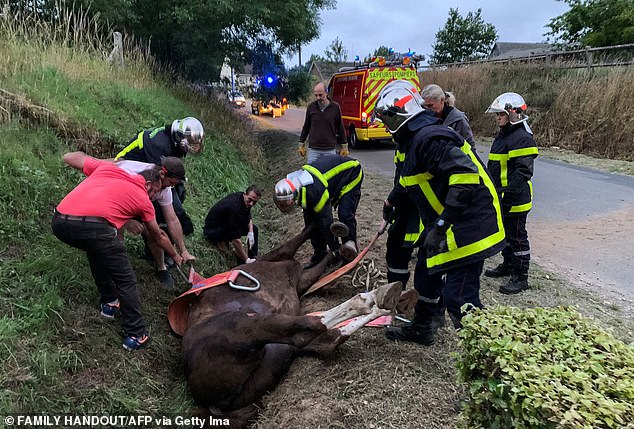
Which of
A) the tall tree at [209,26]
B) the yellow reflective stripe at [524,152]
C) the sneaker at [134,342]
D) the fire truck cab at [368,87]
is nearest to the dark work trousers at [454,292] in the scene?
the yellow reflective stripe at [524,152]

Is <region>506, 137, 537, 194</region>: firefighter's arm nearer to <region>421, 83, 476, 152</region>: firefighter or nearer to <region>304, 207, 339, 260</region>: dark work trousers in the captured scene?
<region>421, 83, 476, 152</region>: firefighter

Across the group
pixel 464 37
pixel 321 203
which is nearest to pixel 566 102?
pixel 321 203

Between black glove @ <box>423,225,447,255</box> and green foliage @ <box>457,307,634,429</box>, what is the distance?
0.81m

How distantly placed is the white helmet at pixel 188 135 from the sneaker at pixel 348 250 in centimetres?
164

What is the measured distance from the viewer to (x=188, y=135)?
164 inches

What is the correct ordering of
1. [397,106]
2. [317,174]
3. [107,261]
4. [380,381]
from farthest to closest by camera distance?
[317,174] → [107,261] → [397,106] → [380,381]

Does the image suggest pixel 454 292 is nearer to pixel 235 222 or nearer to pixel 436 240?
pixel 436 240

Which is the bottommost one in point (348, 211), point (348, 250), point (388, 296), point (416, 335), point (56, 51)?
point (416, 335)

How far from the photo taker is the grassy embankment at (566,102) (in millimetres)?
11655

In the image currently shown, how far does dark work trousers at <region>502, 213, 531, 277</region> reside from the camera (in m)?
4.27

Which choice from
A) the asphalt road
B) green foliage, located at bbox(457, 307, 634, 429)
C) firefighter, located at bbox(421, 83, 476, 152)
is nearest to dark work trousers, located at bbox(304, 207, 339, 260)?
firefighter, located at bbox(421, 83, 476, 152)

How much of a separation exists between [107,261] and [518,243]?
3.56 metres

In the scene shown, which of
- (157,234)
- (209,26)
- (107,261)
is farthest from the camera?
(209,26)

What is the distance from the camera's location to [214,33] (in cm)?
988
